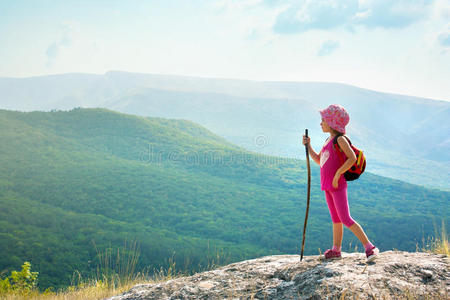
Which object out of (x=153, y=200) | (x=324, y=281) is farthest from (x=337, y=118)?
(x=153, y=200)

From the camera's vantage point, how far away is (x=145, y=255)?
38.6 metres

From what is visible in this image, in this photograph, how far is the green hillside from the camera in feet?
128

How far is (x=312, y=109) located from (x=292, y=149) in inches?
2082

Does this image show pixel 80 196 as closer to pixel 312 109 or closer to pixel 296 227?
pixel 296 227

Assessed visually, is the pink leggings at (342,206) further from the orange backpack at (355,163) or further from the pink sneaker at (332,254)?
the pink sneaker at (332,254)

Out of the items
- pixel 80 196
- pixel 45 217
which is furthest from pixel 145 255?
pixel 80 196

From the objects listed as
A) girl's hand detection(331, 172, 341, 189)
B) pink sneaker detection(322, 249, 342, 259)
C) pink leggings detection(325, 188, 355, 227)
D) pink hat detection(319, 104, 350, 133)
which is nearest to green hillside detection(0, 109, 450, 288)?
pink sneaker detection(322, 249, 342, 259)

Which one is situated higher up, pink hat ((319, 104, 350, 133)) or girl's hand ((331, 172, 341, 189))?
pink hat ((319, 104, 350, 133))

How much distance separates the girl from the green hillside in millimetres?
31692

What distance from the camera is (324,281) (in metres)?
3.37

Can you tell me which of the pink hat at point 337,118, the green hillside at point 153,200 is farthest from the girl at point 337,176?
the green hillside at point 153,200

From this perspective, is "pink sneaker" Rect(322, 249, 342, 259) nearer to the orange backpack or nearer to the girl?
the girl

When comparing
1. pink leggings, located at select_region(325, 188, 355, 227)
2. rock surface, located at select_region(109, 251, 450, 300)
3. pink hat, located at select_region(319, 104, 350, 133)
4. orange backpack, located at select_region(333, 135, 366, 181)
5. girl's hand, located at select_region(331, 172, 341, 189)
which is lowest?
rock surface, located at select_region(109, 251, 450, 300)

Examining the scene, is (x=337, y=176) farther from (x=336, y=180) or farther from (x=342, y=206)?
(x=342, y=206)
